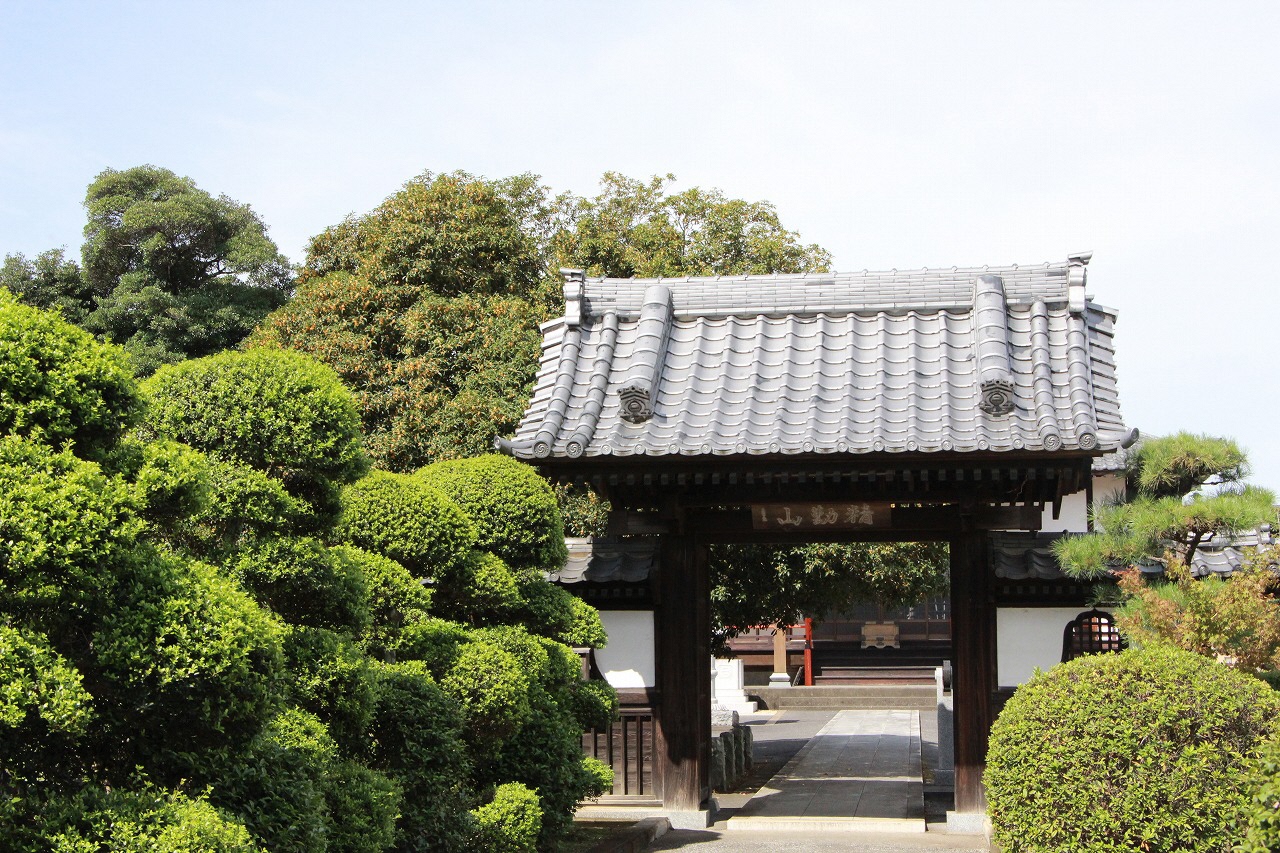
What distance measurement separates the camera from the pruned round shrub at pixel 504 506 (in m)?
10.7

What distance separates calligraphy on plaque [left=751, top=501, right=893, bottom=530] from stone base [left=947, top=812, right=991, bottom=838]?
2.92 meters

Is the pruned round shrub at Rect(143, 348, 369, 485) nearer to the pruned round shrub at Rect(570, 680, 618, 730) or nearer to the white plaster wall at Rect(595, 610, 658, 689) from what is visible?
the pruned round shrub at Rect(570, 680, 618, 730)

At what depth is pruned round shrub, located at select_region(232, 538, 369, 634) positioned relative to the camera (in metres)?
7.04

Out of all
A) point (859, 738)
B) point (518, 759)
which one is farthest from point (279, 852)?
point (859, 738)

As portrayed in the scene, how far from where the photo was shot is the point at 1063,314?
13.6m

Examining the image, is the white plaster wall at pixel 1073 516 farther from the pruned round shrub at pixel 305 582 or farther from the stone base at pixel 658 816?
the pruned round shrub at pixel 305 582

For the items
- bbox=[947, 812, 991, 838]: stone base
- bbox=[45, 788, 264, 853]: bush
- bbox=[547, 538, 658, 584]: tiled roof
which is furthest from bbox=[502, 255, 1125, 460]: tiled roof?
bbox=[45, 788, 264, 853]: bush

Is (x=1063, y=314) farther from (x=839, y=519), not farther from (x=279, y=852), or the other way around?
(x=279, y=852)

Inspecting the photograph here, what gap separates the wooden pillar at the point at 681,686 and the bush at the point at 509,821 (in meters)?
3.60

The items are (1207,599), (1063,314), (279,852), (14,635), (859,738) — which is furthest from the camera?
(859,738)

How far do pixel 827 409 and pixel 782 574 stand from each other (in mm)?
6021

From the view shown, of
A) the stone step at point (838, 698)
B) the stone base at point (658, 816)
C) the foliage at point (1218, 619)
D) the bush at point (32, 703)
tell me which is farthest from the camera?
the stone step at point (838, 698)

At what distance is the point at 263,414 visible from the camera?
7.16 m

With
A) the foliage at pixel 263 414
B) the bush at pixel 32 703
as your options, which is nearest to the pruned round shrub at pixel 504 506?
the foliage at pixel 263 414
